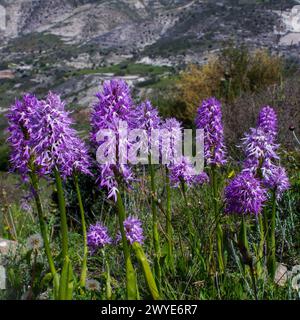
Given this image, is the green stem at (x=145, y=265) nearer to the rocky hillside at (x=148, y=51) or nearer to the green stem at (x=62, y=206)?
the green stem at (x=62, y=206)

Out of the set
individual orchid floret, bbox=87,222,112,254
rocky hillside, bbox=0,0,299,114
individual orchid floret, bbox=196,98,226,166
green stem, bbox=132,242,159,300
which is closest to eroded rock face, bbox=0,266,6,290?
individual orchid floret, bbox=87,222,112,254

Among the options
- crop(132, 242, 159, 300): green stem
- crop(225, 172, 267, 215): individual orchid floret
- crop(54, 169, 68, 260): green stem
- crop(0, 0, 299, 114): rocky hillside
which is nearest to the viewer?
crop(132, 242, 159, 300): green stem

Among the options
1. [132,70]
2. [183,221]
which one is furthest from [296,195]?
[132,70]

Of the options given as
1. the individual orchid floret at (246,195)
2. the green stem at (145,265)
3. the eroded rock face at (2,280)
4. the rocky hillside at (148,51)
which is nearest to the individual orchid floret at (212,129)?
the individual orchid floret at (246,195)

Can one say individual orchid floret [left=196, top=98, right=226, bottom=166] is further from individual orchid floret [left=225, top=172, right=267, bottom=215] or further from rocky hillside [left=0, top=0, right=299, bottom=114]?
rocky hillside [left=0, top=0, right=299, bottom=114]

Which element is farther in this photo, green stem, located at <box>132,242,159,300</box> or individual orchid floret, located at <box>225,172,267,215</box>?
individual orchid floret, located at <box>225,172,267,215</box>

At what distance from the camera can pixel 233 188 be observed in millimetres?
2811

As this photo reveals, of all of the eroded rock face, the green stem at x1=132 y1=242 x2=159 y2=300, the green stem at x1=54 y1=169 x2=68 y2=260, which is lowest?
the eroded rock face

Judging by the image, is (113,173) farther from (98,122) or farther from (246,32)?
(246,32)

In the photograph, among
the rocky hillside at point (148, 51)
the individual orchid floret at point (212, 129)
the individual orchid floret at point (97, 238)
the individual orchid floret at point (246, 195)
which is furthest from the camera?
the rocky hillside at point (148, 51)

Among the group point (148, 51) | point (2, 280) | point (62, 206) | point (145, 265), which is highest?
point (148, 51)

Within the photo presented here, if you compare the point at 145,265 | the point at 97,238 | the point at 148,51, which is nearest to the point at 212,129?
the point at 145,265

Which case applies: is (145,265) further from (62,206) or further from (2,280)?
(2,280)

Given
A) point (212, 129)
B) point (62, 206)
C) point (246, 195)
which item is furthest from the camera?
point (212, 129)
